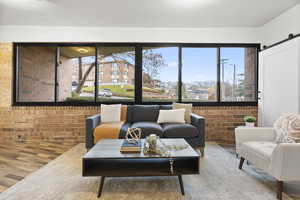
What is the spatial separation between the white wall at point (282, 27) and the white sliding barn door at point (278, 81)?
367 millimetres

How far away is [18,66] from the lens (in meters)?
4.30

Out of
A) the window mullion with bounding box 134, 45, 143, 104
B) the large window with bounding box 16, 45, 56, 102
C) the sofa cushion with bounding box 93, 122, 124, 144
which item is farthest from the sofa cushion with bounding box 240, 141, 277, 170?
the large window with bounding box 16, 45, 56, 102

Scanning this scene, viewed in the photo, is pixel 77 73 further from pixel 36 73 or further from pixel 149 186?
pixel 149 186

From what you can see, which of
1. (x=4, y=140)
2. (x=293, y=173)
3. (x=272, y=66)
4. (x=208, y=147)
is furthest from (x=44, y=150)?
(x=272, y=66)

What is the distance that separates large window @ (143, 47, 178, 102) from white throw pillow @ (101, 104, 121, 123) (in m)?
0.85

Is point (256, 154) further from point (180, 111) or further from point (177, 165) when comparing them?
point (180, 111)

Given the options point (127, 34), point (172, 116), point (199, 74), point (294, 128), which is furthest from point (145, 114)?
point (294, 128)

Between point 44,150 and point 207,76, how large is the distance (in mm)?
3702

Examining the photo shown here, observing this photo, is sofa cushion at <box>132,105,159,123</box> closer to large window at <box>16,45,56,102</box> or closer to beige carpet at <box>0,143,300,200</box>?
beige carpet at <box>0,143,300,200</box>

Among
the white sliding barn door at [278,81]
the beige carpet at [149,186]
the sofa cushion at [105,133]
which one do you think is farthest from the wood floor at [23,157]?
the white sliding barn door at [278,81]

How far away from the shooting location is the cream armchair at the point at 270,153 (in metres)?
1.89

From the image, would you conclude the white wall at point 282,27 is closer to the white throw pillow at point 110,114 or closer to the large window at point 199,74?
the large window at point 199,74

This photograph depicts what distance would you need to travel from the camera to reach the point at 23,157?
317 cm

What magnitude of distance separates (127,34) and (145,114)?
185cm
